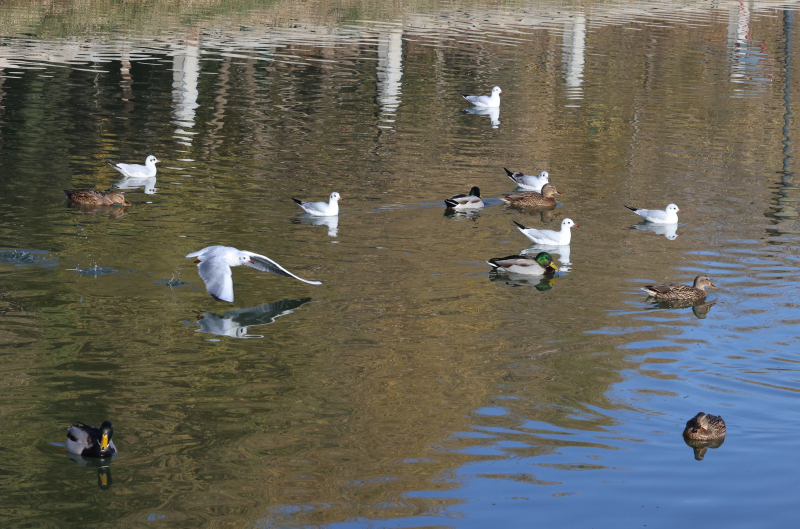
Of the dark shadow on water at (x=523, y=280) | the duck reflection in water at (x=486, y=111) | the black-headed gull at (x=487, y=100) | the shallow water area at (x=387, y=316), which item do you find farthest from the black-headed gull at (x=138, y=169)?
the black-headed gull at (x=487, y=100)

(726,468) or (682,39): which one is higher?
(682,39)

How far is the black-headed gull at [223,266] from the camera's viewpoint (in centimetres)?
1395

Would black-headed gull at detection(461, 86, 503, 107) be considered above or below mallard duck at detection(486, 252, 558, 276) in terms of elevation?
above

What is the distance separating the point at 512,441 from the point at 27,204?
12.6m

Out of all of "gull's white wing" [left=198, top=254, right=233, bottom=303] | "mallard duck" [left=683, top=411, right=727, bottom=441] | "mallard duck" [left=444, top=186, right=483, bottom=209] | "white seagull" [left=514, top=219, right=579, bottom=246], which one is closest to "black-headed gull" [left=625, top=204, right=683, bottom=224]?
"white seagull" [left=514, top=219, right=579, bottom=246]

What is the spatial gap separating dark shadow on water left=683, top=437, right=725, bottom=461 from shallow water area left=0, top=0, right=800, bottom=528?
5cm

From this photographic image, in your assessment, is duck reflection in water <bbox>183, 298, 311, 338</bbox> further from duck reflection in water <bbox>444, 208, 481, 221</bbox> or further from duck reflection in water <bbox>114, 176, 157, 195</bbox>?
duck reflection in water <bbox>114, 176, 157, 195</bbox>

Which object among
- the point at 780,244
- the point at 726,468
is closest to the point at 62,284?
the point at 726,468

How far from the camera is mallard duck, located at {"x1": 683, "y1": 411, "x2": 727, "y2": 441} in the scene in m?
10.8

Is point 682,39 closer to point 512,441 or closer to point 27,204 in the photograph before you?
point 27,204

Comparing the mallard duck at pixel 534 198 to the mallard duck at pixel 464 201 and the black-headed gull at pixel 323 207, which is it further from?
the black-headed gull at pixel 323 207

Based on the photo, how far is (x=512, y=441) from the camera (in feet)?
35.6

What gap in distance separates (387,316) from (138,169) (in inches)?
387

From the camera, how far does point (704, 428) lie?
35.4 feet
